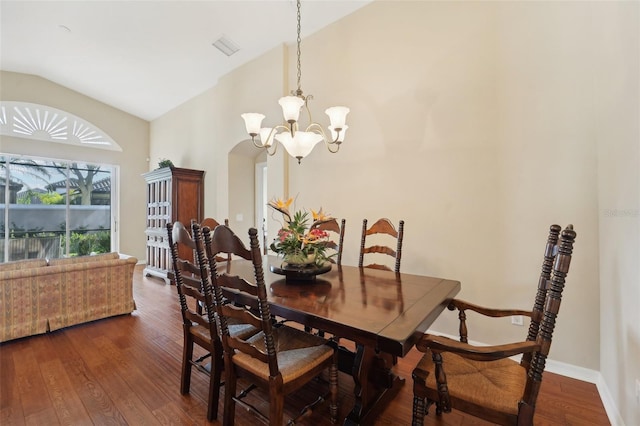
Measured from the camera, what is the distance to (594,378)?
2029mm

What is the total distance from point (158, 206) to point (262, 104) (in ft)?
9.13

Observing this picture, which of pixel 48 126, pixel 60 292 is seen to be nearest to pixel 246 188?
pixel 60 292

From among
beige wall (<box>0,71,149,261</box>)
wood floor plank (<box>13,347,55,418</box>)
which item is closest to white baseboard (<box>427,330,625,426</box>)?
wood floor plank (<box>13,347,55,418</box>)

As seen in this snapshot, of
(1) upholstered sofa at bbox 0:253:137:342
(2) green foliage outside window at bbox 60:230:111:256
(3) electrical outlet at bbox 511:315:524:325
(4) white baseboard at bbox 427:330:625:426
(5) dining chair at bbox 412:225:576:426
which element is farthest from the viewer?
(2) green foliage outside window at bbox 60:230:111:256

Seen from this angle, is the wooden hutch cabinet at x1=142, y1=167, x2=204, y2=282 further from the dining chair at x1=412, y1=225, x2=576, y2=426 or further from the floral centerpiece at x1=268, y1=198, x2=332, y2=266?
the dining chair at x1=412, y1=225, x2=576, y2=426

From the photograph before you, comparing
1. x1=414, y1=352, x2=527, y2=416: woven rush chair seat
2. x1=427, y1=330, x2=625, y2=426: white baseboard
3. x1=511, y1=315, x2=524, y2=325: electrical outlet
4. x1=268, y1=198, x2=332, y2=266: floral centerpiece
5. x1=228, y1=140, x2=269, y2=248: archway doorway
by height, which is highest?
x1=228, y1=140, x2=269, y2=248: archway doorway

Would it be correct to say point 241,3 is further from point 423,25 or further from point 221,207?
point 221,207

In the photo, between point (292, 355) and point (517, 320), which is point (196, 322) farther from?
point (517, 320)

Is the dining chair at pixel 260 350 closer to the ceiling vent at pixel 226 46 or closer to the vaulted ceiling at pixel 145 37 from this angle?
the vaulted ceiling at pixel 145 37

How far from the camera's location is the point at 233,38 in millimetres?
3916

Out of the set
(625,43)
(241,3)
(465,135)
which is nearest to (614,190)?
(625,43)

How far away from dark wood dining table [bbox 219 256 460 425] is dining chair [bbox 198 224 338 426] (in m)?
0.15

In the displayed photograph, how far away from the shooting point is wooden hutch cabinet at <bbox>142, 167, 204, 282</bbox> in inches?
196

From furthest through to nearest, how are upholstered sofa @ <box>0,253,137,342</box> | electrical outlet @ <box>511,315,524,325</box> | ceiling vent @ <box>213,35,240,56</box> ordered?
ceiling vent @ <box>213,35,240,56</box>, upholstered sofa @ <box>0,253,137,342</box>, electrical outlet @ <box>511,315,524,325</box>
